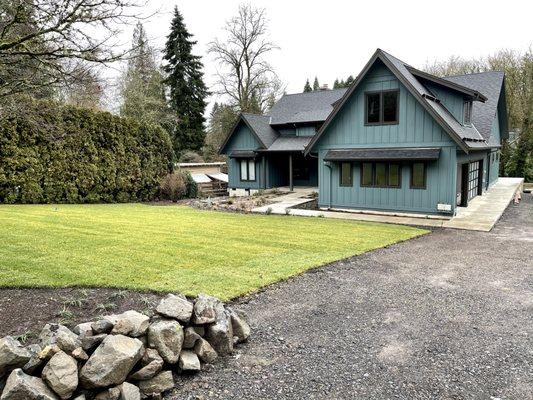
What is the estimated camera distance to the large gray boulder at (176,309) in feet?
14.2

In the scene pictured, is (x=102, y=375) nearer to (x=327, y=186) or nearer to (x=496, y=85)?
(x=327, y=186)

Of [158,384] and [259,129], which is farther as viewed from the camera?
[259,129]

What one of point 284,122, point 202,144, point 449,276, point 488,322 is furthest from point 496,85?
point 202,144

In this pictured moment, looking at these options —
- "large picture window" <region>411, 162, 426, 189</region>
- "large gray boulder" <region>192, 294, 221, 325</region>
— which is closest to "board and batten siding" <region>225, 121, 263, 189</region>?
"large picture window" <region>411, 162, 426, 189</region>

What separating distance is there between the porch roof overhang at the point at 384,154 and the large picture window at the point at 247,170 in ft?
28.8

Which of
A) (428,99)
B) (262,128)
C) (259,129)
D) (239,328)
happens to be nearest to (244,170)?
(259,129)

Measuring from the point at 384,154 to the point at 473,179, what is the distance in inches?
264

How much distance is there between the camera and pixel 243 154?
24.9 metres

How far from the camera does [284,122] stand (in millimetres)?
25609

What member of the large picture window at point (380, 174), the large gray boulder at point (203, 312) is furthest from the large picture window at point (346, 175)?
the large gray boulder at point (203, 312)

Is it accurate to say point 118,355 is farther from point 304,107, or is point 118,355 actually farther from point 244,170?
point 304,107

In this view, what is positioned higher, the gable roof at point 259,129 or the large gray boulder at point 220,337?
the gable roof at point 259,129

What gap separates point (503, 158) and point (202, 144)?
26.7 m

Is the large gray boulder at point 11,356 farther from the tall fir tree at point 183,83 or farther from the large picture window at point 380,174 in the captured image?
the tall fir tree at point 183,83
